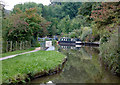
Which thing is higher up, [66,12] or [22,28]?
[66,12]

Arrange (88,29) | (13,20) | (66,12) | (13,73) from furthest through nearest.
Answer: (66,12) < (88,29) < (13,20) < (13,73)

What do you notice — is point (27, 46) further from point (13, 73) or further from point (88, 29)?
point (88, 29)

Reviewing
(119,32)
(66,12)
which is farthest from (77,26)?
(119,32)

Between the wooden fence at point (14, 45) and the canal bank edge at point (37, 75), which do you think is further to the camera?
the wooden fence at point (14, 45)

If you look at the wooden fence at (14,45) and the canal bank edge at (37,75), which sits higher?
the wooden fence at (14,45)

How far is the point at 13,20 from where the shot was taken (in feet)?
63.7

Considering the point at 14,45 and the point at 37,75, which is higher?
the point at 14,45

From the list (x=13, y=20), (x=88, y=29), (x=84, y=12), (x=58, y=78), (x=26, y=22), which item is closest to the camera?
(x=58, y=78)

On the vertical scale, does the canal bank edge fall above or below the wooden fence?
below

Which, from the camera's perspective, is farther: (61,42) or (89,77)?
(61,42)

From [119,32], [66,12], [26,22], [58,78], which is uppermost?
[66,12]

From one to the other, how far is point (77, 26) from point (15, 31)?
34329 millimetres

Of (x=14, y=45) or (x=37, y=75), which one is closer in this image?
(x=37, y=75)

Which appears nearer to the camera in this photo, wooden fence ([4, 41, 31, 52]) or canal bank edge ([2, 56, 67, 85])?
canal bank edge ([2, 56, 67, 85])
